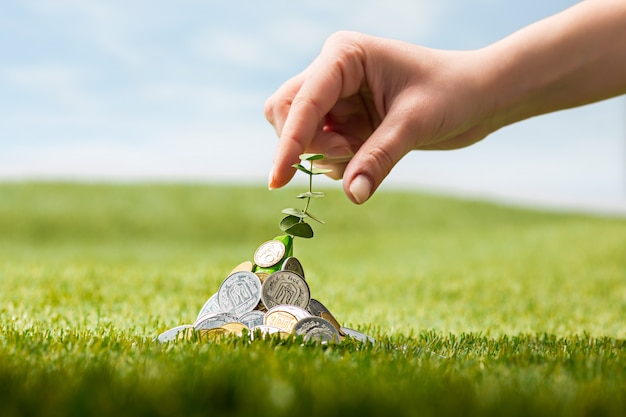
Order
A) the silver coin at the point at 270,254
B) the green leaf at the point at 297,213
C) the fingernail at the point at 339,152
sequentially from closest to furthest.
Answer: the green leaf at the point at 297,213
the silver coin at the point at 270,254
the fingernail at the point at 339,152

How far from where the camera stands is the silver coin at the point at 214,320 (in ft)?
10.6

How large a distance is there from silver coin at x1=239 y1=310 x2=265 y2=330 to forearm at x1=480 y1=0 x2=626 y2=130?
5.61 feet

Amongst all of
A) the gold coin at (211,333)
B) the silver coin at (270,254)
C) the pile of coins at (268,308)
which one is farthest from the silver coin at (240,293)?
the gold coin at (211,333)

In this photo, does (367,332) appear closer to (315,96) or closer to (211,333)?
(211,333)

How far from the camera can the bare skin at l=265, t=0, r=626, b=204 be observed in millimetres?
3107

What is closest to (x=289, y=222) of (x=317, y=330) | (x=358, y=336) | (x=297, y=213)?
(x=297, y=213)

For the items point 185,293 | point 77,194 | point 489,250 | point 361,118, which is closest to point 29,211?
point 77,194

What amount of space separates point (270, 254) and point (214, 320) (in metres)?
0.48

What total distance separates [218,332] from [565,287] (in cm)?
677

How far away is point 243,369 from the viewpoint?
2266mm

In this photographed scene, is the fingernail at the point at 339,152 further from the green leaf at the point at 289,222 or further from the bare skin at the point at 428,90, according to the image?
the green leaf at the point at 289,222

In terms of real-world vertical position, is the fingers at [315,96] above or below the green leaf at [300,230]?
above

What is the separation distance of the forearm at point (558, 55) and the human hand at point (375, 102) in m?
0.16

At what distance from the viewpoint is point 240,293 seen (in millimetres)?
3404
